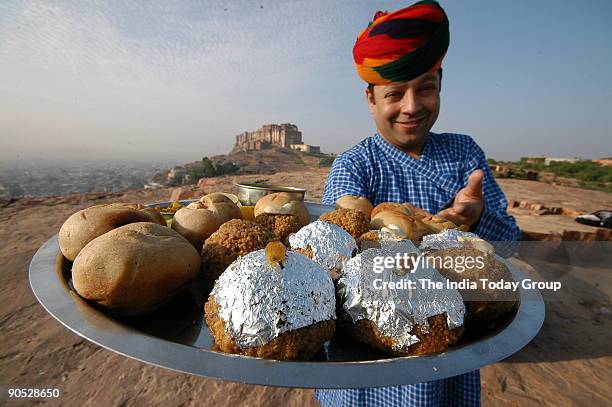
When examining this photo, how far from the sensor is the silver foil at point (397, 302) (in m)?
0.78

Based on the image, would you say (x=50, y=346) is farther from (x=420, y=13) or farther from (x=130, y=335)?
(x=420, y=13)

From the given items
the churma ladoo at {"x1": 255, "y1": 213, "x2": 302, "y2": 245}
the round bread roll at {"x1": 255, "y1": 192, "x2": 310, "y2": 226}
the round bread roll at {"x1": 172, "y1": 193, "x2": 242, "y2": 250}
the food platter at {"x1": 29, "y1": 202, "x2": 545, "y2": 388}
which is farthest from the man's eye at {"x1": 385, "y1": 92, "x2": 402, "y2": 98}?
the food platter at {"x1": 29, "y1": 202, "x2": 545, "y2": 388}

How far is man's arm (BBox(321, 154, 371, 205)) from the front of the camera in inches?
82.0

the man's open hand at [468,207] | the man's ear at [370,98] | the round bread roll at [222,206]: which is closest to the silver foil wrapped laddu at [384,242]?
the round bread roll at [222,206]

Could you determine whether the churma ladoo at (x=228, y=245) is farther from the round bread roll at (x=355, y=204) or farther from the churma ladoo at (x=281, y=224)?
the round bread roll at (x=355, y=204)

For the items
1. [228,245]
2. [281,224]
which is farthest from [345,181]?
[228,245]

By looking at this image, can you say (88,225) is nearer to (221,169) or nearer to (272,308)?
(272,308)

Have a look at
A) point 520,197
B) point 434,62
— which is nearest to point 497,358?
point 434,62

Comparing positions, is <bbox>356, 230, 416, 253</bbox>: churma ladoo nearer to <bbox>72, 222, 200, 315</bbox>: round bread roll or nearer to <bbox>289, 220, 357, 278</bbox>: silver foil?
<bbox>289, 220, 357, 278</bbox>: silver foil

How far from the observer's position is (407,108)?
191 cm

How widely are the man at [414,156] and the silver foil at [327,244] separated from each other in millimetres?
770

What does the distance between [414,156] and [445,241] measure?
1.31 meters

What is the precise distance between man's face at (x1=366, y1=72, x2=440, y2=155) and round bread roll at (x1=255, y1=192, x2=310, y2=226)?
0.97 m

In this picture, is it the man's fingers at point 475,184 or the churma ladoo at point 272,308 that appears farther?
the man's fingers at point 475,184
